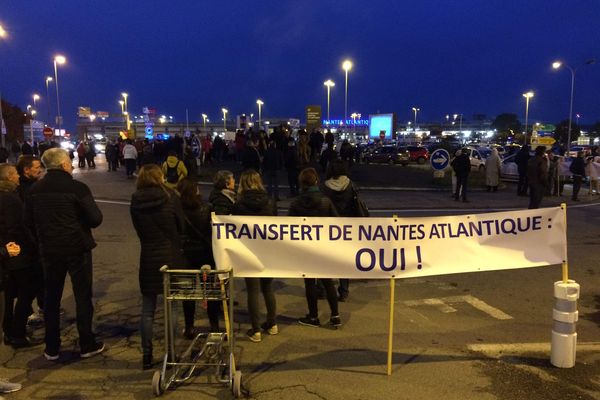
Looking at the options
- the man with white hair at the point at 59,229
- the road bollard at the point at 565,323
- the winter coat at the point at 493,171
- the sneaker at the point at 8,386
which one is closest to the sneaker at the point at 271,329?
the man with white hair at the point at 59,229

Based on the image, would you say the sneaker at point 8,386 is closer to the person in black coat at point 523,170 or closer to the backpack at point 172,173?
the backpack at point 172,173

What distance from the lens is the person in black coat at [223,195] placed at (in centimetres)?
544

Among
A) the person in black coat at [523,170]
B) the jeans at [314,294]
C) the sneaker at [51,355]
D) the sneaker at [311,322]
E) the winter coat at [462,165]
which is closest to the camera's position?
the sneaker at [51,355]

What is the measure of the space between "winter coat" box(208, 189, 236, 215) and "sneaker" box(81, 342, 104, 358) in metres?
1.74

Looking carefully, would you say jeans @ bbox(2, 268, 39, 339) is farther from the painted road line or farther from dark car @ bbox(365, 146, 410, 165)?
dark car @ bbox(365, 146, 410, 165)

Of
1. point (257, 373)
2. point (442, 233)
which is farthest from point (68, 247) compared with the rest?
point (442, 233)

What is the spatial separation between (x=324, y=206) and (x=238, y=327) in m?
1.67

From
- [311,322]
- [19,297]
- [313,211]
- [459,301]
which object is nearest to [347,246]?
[313,211]

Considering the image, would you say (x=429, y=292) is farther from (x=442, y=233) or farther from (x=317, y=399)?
(x=317, y=399)

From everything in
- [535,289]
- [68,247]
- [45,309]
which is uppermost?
[68,247]

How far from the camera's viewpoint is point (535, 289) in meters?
7.35

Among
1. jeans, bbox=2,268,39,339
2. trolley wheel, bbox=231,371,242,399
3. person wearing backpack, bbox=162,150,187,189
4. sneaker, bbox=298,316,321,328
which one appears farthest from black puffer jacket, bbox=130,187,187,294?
person wearing backpack, bbox=162,150,187,189

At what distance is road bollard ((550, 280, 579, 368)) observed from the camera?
15.0 feet

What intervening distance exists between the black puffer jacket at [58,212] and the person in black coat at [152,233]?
0.50 m
